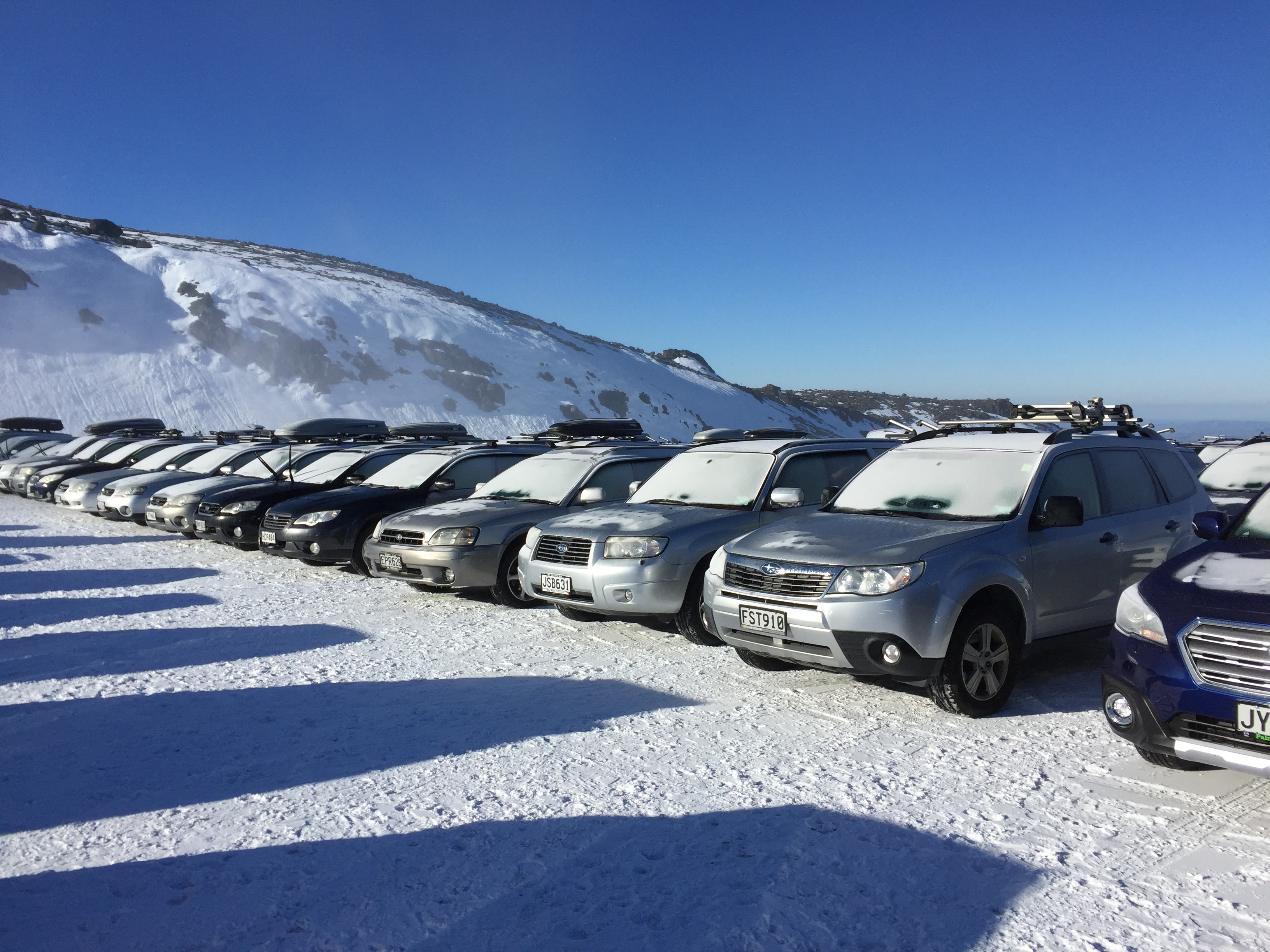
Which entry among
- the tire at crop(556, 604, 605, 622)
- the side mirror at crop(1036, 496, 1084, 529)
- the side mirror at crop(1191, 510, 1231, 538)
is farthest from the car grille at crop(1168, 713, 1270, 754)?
the tire at crop(556, 604, 605, 622)

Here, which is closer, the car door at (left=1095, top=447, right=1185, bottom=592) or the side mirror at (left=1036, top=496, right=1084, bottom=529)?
the side mirror at (left=1036, top=496, right=1084, bottom=529)

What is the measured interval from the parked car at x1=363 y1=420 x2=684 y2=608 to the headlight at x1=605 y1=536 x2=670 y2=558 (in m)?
0.96

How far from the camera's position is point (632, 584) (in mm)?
7141

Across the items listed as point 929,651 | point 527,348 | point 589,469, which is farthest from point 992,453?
point 527,348

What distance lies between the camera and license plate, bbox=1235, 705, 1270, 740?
3621mm

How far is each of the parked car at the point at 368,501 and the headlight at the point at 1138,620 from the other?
24.4 feet

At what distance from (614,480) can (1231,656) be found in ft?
21.8

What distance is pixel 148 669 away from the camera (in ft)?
21.9

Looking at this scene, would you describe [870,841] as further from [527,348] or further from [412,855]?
[527,348]

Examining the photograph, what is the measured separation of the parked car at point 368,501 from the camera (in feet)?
35.5

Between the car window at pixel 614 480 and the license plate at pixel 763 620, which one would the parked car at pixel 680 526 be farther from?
the license plate at pixel 763 620

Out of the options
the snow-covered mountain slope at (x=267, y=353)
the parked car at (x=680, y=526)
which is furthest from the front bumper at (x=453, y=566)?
the snow-covered mountain slope at (x=267, y=353)

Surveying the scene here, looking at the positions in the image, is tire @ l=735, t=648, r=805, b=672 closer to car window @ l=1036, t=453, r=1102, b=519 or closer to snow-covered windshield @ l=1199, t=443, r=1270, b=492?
car window @ l=1036, t=453, r=1102, b=519

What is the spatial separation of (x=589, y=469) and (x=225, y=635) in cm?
386
